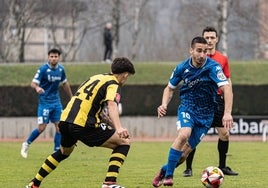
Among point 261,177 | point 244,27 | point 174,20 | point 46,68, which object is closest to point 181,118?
point 261,177

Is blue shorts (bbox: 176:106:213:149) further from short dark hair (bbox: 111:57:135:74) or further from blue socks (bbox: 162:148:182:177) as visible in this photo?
short dark hair (bbox: 111:57:135:74)

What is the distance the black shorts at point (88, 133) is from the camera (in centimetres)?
955

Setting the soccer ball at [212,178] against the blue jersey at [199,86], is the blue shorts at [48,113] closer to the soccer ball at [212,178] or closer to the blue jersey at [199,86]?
the blue jersey at [199,86]

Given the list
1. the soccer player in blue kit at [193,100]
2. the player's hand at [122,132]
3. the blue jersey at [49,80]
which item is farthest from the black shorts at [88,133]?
the blue jersey at [49,80]

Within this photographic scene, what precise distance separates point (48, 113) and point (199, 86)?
652cm

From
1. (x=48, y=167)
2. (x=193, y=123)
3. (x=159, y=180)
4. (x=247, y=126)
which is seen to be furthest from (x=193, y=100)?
(x=247, y=126)

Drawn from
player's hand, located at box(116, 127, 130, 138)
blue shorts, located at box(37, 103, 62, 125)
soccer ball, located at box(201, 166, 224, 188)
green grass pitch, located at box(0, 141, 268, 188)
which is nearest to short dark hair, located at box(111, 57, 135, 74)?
player's hand, located at box(116, 127, 130, 138)

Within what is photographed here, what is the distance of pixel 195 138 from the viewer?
10594mm

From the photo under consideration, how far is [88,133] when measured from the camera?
31.4 ft

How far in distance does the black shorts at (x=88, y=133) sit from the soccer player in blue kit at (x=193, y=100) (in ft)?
3.29

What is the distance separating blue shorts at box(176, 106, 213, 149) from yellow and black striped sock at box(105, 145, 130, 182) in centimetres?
105

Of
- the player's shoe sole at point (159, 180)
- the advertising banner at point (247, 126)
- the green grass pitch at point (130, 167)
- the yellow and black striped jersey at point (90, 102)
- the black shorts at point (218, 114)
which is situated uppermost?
the yellow and black striped jersey at point (90, 102)

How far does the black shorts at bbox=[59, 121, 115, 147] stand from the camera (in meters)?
9.55

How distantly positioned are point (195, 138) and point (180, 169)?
110 inches
